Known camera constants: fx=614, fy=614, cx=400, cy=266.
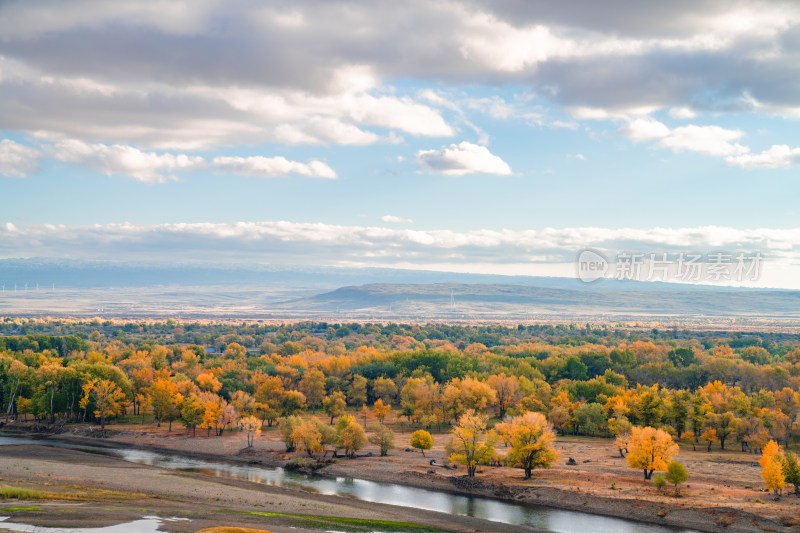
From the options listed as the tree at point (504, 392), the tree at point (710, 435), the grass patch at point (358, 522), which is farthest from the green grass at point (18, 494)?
the tree at point (710, 435)

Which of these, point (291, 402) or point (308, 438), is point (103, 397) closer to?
point (291, 402)

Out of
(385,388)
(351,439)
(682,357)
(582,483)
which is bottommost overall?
(351,439)

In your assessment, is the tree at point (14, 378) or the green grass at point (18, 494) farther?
the tree at point (14, 378)

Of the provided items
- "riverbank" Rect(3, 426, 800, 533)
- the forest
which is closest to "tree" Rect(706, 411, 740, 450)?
the forest

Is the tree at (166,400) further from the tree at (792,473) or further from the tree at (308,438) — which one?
the tree at (792,473)

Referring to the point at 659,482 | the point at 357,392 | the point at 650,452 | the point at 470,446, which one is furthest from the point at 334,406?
the point at 659,482
